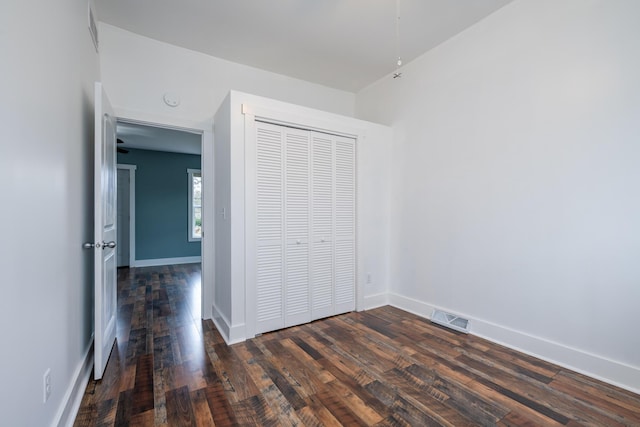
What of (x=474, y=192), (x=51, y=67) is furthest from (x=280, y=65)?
(x=474, y=192)

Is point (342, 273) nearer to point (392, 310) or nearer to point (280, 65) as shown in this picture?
point (392, 310)

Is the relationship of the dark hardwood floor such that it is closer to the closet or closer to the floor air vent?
the floor air vent

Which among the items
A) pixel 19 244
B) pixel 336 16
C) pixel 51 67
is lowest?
pixel 19 244

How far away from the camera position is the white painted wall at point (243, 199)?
2602 millimetres

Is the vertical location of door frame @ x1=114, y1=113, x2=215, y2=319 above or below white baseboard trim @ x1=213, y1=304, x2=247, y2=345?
above

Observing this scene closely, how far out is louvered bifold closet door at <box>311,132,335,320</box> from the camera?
3080mm

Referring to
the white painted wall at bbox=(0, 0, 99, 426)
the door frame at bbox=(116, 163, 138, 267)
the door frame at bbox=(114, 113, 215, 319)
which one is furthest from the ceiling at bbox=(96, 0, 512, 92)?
the door frame at bbox=(116, 163, 138, 267)

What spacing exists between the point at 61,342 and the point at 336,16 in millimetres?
3214

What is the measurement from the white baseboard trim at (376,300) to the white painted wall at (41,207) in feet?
8.88

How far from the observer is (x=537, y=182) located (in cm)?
236

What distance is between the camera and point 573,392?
73.7 inches

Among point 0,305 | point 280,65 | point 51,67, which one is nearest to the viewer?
point 0,305

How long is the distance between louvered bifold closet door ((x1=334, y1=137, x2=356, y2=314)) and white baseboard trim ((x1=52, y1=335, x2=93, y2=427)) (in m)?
2.23

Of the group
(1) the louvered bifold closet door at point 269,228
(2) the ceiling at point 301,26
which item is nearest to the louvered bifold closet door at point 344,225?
(1) the louvered bifold closet door at point 269,228
